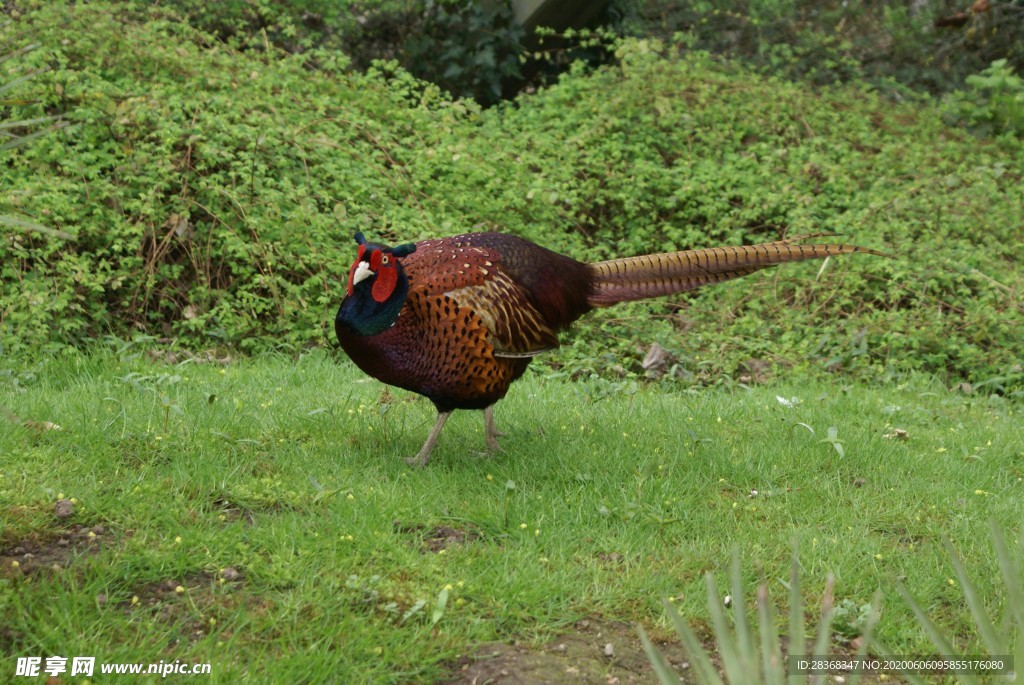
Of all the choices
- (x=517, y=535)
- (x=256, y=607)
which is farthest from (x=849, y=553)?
(x=256, y=607)

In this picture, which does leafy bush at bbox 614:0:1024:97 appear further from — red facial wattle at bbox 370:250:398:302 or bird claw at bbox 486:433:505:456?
red facial wattle at bbox 370:250:398:302

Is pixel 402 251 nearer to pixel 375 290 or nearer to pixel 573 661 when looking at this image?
pixel 375 290

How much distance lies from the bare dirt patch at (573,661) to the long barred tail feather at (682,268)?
1.80 metres

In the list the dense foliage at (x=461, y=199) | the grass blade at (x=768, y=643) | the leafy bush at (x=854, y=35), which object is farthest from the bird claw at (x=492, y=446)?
the leafy bush at (x=854, y=35)

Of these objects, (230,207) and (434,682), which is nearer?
(434,682)

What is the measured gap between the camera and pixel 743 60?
1157cm

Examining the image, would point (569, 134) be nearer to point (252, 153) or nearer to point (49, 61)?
point (252, 153)

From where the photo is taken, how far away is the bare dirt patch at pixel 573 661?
2.86 metres

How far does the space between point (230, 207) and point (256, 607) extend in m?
3.80

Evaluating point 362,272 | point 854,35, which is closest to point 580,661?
point 362,272

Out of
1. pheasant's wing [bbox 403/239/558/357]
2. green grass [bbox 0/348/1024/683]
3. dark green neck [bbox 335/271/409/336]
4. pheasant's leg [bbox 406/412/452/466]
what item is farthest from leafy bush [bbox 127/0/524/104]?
dark green neck [bbox 335/271/409/336]

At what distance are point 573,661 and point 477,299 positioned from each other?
1.61 metres

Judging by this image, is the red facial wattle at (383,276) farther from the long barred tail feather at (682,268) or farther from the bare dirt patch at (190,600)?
the bare dirt patch at (190,600)

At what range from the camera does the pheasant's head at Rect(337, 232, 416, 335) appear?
395 cm
